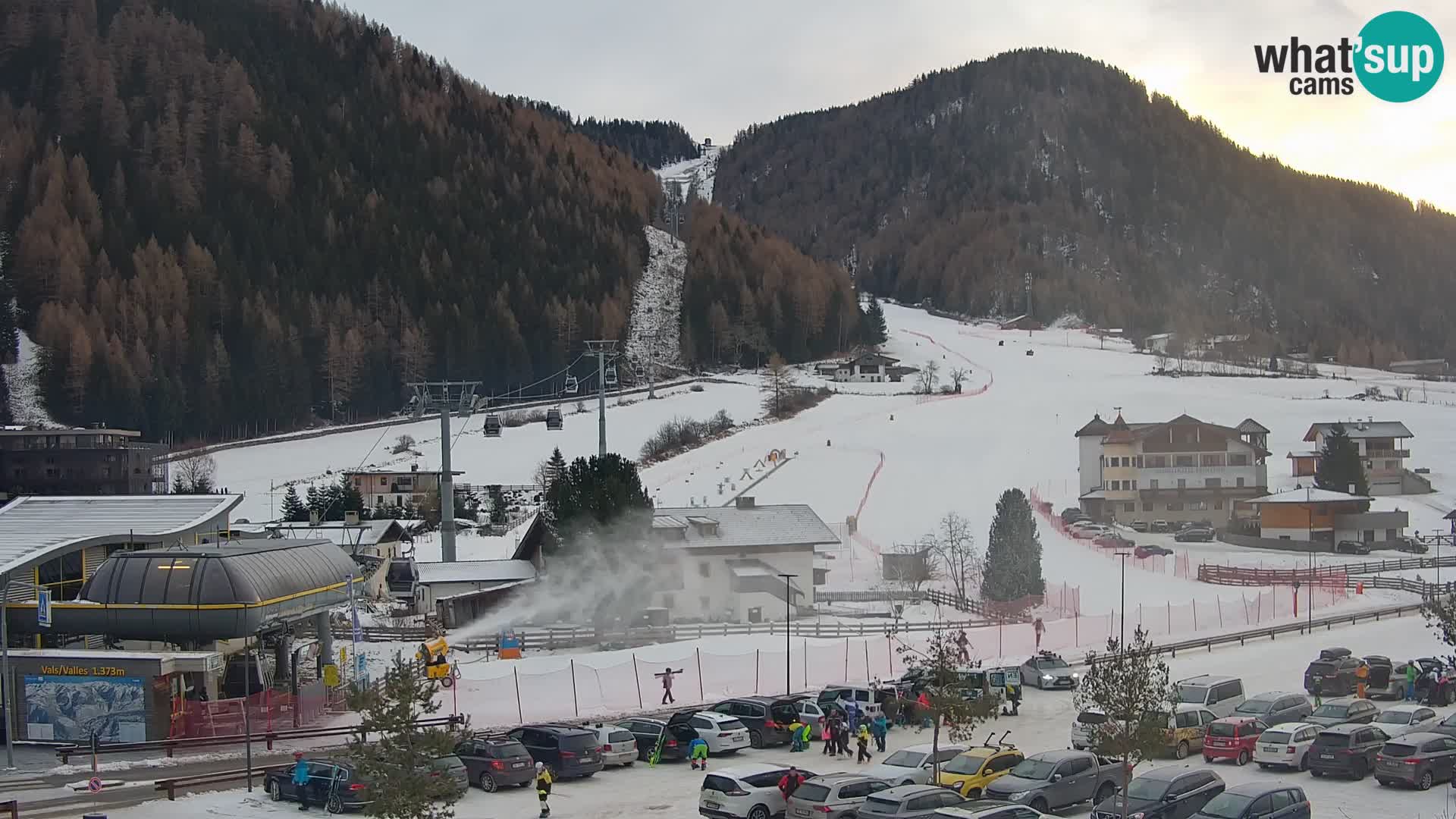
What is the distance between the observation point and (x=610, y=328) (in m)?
146

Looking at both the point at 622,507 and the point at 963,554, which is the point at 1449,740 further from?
the point at 963,554

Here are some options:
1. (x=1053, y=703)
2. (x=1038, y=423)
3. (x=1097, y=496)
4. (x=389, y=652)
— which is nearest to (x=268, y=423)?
(x=1038, y=423)

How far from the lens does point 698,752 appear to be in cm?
2706

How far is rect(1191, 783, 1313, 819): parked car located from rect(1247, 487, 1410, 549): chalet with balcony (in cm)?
4667

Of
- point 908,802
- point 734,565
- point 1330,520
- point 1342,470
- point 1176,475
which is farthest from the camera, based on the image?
point 1176,475

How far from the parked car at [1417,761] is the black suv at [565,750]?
13713mm

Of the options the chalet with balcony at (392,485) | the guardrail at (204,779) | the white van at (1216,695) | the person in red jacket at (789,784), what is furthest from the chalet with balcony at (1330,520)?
the guardrail at (204,779)

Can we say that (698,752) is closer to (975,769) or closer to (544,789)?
(544,789)

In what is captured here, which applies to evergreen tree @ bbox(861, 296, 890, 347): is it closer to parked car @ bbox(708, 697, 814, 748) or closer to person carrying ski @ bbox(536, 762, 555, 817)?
parked car @ bbox(708, 697, 814, 748)

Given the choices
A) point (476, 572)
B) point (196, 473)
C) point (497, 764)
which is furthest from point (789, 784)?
point (196, 473)

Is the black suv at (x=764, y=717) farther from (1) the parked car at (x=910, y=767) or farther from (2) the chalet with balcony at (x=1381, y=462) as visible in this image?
(2) the chalet with balcony at (x=1381, y=462)

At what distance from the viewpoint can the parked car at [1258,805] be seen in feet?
65.8

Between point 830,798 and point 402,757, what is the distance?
6.96 meters

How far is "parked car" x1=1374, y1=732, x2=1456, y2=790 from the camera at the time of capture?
76.3 feet
